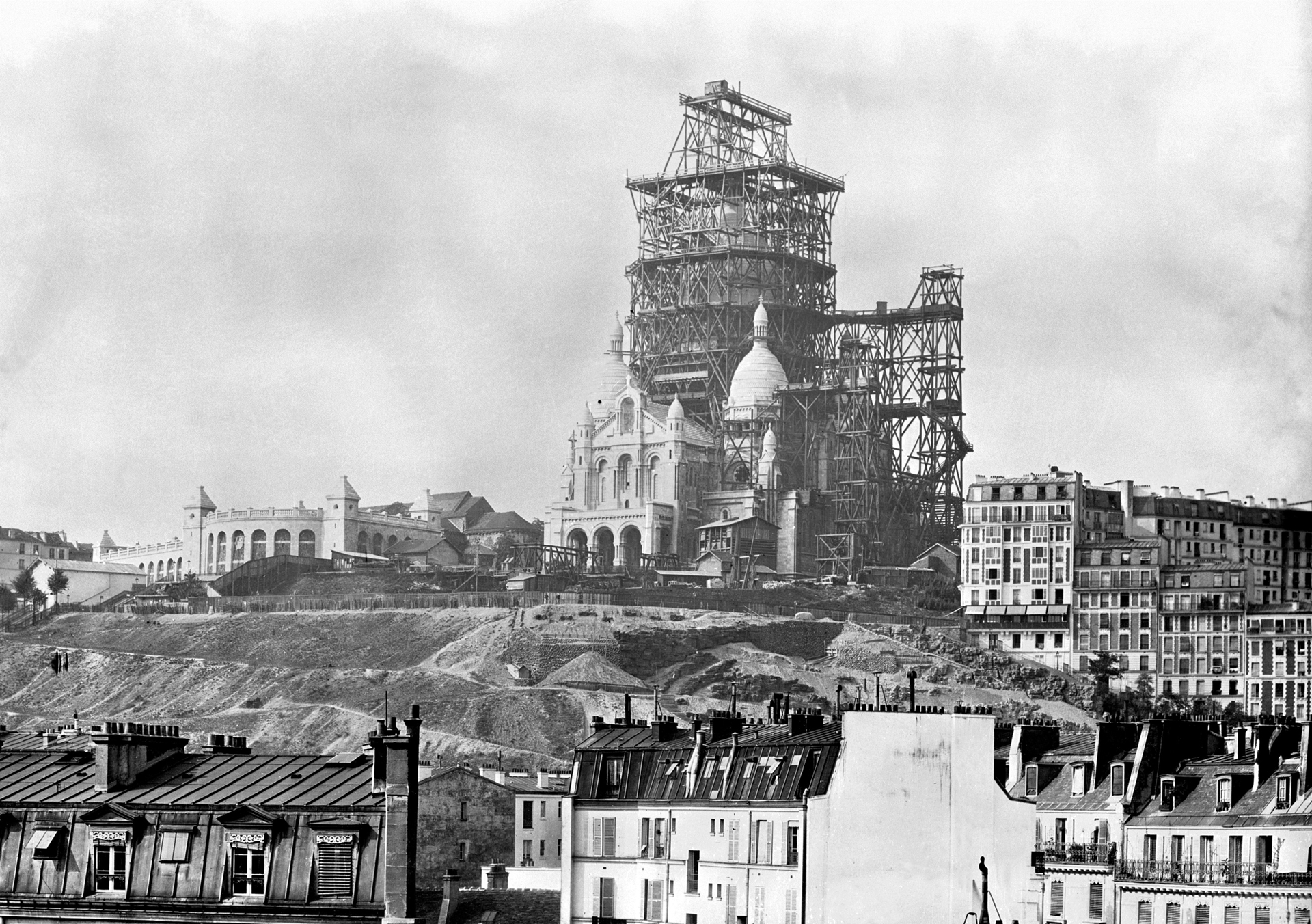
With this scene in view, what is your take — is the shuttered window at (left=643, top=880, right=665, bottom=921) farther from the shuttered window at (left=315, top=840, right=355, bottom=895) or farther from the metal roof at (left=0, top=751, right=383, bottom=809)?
the shuttered window at (left=315, top=840, right=355, bottom=895)

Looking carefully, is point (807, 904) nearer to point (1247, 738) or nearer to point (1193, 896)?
point (1193, 896)

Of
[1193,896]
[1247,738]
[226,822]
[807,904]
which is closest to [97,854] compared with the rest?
[226,822]

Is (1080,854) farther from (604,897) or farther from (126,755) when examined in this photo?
(126,755)

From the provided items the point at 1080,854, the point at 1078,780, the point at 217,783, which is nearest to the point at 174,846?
the point at 217,783

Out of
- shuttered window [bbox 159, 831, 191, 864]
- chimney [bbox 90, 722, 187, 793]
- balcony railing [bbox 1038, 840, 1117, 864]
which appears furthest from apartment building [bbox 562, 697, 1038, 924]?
shuttered window [bbox 159, 831, 191, 864]

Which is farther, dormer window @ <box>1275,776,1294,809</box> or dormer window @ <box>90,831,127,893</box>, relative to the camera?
dormer window @ <box>1275,776,1294,809</box>

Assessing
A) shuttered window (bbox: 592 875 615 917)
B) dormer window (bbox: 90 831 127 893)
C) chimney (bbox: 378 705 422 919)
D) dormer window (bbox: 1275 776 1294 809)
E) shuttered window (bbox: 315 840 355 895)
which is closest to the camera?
chimney (bbox: 378 705 422 919)
